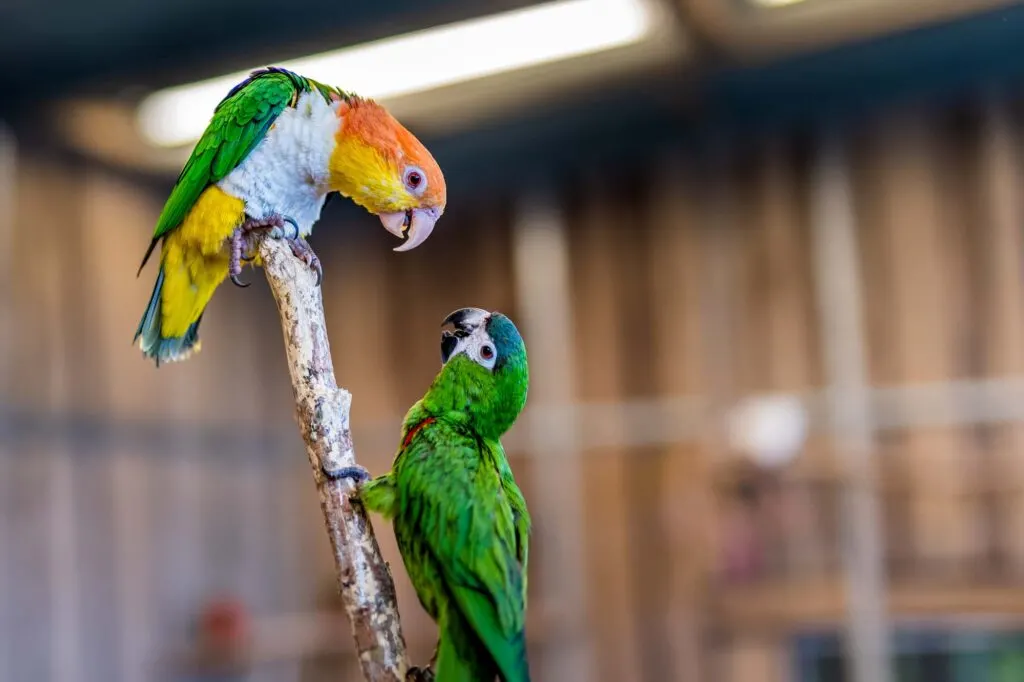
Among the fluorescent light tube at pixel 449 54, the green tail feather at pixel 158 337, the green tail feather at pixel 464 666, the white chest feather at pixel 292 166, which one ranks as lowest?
the green tail feather at pixel 464 666

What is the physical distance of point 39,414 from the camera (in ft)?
13.0

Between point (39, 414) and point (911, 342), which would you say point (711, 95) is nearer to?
point (911, 342)

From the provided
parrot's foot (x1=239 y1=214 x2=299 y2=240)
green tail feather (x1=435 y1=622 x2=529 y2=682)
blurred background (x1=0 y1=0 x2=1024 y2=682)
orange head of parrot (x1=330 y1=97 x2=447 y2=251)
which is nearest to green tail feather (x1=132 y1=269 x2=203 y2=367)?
parrot's foot (x1=239 y1=214 x2=299 y2=240)

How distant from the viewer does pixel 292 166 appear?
1.06m

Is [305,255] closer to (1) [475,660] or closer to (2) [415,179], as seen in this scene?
(2) [415,179]

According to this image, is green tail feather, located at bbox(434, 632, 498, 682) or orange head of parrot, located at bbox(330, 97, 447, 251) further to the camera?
orange head of parrot, located at bbox(330, 97, 447, 251)

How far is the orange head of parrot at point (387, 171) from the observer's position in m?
1.00

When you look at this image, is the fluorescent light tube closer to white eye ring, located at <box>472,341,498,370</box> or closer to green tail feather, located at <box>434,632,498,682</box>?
white eye ring, located at <box>472,341,498,370</box>

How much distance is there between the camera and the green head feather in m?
1.02

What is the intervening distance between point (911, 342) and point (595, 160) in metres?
1.81

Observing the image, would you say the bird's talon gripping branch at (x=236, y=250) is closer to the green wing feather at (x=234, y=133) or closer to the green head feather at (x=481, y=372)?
the green wing feather at (x=234, y=133)

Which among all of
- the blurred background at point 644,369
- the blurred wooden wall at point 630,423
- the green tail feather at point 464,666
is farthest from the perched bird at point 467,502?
the blurred wooden wall at point 630,423

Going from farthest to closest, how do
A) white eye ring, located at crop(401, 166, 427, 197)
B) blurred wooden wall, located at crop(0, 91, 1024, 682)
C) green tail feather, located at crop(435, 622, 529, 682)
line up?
blurred wooden wall, located at crop(0, 91, 1024, 682)
white eye ring, located at crop(401, 166, 427, 197)
green tail feather, located at crop(435, 622, 529, 682)

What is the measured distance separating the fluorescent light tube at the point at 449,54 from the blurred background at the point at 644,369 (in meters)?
0.06
